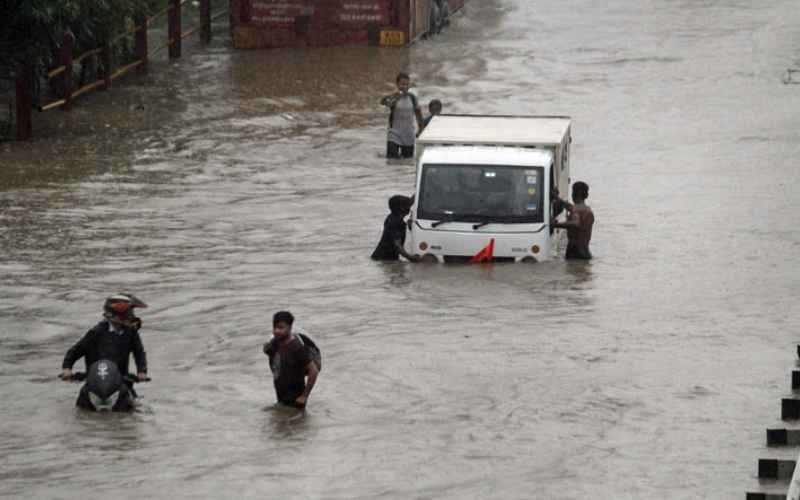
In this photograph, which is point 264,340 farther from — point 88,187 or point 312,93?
point 312,93

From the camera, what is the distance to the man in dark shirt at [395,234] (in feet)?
75.4

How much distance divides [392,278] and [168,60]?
69.0 feet

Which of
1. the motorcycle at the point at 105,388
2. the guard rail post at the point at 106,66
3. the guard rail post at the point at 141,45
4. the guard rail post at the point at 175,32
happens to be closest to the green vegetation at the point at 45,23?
the guard rail post at the point at 106,66

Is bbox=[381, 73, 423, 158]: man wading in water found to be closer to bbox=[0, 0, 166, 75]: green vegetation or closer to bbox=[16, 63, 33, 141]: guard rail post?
bbox=[0, 0, 166, 75]: green vegetation

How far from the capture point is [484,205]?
22.9 metres

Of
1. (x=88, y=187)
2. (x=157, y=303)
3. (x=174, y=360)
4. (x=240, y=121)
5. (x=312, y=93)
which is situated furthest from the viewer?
(x=312, y=93)

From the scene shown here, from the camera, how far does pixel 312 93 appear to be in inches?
1512

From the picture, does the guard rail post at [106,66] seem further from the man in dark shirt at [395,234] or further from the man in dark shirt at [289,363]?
the man in dark shirt at [289,363]

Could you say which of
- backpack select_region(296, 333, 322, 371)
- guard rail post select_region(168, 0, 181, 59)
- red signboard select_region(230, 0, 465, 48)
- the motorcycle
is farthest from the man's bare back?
guard rail post select_region(168, 0, 181, 59)

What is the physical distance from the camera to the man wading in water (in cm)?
3030

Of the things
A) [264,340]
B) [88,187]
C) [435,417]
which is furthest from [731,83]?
[435,417]

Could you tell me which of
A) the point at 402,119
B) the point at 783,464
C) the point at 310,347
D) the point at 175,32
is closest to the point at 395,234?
the point at 310,347

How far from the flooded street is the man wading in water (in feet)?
2.55

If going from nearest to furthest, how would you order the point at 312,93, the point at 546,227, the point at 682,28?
the point at 546,227
the point at 312,93
the point at 682,28
